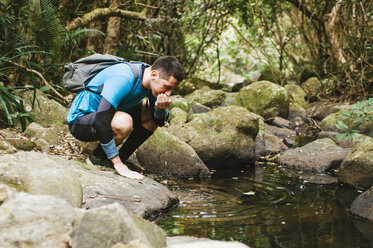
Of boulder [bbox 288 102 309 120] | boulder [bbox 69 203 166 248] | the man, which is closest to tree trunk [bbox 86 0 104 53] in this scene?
the man

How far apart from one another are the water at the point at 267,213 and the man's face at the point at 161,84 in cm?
101

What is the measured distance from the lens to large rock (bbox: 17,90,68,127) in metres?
4.80

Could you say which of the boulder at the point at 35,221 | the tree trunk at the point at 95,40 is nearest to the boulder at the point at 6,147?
the boulder at the point at 35,221

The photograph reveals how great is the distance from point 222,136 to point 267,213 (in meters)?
1.97

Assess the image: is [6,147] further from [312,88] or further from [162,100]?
[312,88]

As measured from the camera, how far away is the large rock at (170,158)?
439 centimetres

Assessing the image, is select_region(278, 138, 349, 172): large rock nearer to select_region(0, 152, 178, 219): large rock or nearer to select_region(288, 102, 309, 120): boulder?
select_region(0, 152, 178, 219): large rock

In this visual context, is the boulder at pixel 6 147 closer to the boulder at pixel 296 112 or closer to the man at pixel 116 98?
the man at pixel 116 98

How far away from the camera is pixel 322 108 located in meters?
9.82

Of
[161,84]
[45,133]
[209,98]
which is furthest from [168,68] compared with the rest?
[209,98]

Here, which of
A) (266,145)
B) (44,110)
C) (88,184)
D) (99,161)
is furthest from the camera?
(266,145)

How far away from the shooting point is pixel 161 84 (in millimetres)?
3168

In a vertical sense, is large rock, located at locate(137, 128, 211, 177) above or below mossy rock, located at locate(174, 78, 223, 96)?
above

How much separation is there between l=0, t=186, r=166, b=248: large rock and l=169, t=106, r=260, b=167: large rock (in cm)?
306
